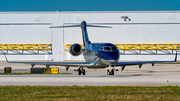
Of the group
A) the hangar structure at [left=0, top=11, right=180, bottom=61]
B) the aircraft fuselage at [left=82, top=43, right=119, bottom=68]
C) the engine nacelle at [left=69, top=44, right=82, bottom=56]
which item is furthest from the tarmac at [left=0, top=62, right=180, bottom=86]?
the hangar structure at [left=0, top=11, right=180, bottom=61]

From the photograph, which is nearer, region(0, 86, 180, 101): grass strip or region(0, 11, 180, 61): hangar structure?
region(0, 86, 180, 101): grass strip

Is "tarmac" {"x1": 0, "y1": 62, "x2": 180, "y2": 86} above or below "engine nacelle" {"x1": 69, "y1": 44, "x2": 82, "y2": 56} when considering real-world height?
below

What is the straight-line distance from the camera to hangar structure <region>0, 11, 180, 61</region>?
8131cm

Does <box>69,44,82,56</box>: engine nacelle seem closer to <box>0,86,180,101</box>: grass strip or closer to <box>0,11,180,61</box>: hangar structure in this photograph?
<box>0,86,180,101</box>: grass strip

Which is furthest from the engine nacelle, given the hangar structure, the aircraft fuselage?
the hangar structure

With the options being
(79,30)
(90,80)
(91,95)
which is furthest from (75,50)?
(79,30)

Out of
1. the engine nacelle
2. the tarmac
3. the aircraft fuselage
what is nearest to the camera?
the tarmac

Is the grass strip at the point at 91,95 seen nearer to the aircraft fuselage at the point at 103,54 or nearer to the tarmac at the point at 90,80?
the tarmac at the point at 90,80

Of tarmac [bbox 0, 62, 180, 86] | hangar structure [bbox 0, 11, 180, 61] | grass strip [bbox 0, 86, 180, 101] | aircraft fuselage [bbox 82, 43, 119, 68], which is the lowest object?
grass strip [bbox 0, 86, 180, 101]

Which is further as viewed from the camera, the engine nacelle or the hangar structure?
the hangar structure

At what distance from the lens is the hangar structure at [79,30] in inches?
3201

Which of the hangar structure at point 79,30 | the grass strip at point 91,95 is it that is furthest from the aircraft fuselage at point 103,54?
the hangar structure at point 79,30

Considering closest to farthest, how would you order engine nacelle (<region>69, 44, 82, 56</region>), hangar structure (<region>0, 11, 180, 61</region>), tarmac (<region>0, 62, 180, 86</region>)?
tarmac (<region>0, 62, 180, 86</region>), engine nacelle (<region>69, 44, 82, 56</region>), hangar structure (<region>0, 11, 180, 61</region>)

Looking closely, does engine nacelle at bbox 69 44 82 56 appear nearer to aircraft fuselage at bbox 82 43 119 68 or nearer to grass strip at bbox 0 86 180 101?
aircraft fuselage at bbox 82 43 119 68
